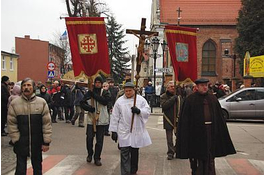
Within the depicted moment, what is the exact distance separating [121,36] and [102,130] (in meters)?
57.4

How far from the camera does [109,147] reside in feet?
32.7

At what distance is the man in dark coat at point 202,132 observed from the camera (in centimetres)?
587

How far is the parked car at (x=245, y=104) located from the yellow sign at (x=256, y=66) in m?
7.66

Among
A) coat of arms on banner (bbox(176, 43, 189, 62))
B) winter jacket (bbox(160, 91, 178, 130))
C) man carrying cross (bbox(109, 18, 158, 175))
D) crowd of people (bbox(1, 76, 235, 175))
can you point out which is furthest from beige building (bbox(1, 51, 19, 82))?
crowd of people (bbox(1, 76, 235, 175))

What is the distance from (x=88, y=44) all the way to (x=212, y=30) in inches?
1583

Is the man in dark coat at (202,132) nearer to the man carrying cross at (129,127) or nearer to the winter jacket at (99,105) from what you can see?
the man carrying cross at (129,127)

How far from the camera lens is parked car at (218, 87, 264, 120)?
1677 centimetres

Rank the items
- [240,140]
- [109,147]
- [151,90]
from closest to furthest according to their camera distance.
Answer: [109,147]
[240,140]
[151,90]

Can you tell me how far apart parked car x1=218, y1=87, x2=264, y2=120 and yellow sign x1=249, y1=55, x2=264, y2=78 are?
7.66 metres

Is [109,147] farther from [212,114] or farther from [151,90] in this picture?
[151,90]

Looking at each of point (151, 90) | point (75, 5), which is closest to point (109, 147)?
point (151, 90)

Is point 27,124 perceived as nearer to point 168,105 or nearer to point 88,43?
point 88,43

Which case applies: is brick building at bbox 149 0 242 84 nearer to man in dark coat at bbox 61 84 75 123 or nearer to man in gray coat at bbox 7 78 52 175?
man in dark coat at bbox 61 84 75 123

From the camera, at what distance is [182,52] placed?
9.08 meters
